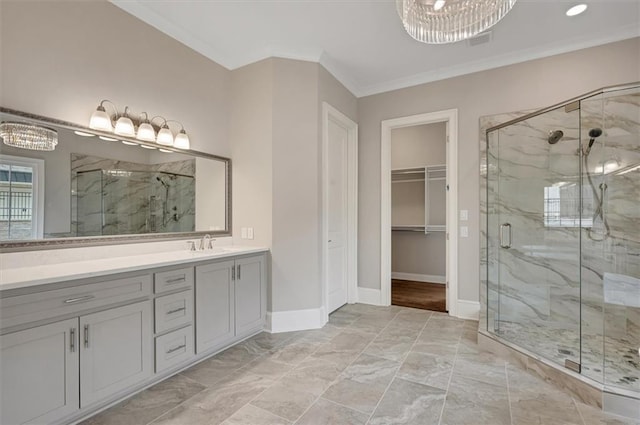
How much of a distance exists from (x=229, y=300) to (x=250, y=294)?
0.26 metres

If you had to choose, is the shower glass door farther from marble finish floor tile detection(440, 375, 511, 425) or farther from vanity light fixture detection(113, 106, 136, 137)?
vanity light fixture detection(113, 106, 136, 137)

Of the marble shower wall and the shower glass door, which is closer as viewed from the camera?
A: the marble shower wall

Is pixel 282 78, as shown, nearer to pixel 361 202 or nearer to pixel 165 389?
pixel 361 202

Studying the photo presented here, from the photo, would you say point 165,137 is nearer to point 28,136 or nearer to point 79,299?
point 28,136

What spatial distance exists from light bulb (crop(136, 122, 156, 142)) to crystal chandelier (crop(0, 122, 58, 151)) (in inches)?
22.2

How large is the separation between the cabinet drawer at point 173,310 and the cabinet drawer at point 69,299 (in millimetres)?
150

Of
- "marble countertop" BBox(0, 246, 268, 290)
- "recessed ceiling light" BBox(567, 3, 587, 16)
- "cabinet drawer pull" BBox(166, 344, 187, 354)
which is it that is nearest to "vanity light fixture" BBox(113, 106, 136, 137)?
"marble countertop" BBox(0, 246, 268, 290)

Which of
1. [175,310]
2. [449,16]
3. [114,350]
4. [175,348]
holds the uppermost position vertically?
[449,16]

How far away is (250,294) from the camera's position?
110 inches

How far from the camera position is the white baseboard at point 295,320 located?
302cm

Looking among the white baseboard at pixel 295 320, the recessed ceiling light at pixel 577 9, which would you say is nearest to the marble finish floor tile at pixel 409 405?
the white baseboard at pixel 295 320

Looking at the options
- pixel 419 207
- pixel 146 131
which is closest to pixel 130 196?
pixel 146 131

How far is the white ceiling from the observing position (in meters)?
2.47

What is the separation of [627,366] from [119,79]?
4450mm
